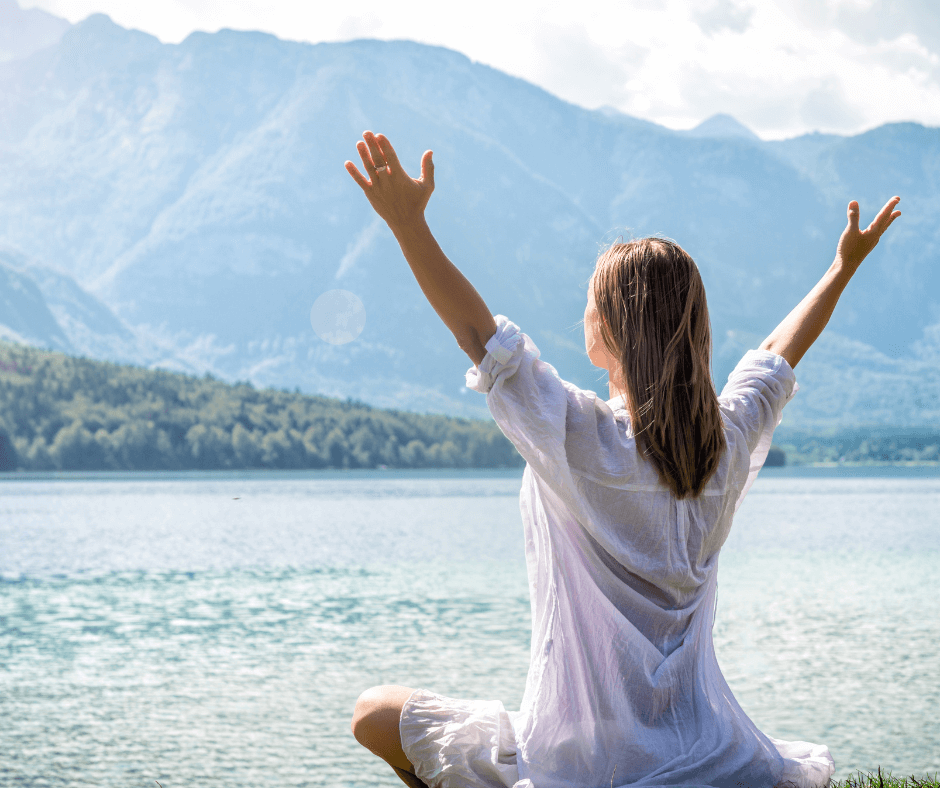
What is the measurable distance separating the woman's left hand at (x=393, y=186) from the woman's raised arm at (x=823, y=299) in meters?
1.34

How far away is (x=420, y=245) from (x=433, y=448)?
14175 cm

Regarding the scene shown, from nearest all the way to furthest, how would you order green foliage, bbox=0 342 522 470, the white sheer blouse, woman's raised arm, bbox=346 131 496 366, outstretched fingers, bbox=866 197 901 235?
woman's raised arm, bbox=346 131 496 366 < the white sheer blouse < outstretched fingers, bbox=866 197 901 235 < green foliage, bbox=0 342 522 470

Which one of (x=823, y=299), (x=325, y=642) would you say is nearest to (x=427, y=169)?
(x=823, y=299)

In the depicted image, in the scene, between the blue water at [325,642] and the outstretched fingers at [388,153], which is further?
the blue water at [325,642]

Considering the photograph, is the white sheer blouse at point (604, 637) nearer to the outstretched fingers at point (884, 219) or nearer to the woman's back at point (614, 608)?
the woman's back at point (614, 608)

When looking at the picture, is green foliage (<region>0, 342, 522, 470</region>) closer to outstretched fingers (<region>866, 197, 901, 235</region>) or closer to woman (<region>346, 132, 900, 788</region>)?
outstretched fingers (<region>866, 197, 901, 235</region>)

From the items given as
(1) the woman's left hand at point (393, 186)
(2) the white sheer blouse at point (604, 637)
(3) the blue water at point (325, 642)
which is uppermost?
(1) the woman's left hand at point (393, 186)

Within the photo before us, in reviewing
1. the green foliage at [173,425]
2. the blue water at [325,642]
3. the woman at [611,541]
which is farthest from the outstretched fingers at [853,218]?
the green foliage at [173,425]

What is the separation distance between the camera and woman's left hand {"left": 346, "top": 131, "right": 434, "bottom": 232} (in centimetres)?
264

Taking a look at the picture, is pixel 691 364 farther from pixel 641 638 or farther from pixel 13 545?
pixel 13 545

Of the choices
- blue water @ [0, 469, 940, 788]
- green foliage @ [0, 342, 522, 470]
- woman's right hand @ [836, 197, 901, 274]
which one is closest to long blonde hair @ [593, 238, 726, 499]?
woman's right hand @ [836, 197, 901, 274]

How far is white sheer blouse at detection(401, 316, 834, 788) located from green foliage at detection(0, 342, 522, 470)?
128115 mm

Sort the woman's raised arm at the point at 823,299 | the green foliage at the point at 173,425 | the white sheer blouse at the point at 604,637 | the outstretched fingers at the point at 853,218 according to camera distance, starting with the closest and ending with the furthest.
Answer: the white sheer blouse at the point at 604,637 < the woman's raised arm at the point at 823,299 < the outstretched fingers at the point at 853,218 < the green foliage at the point at 173,425

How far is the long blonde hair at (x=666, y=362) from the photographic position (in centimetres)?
269
